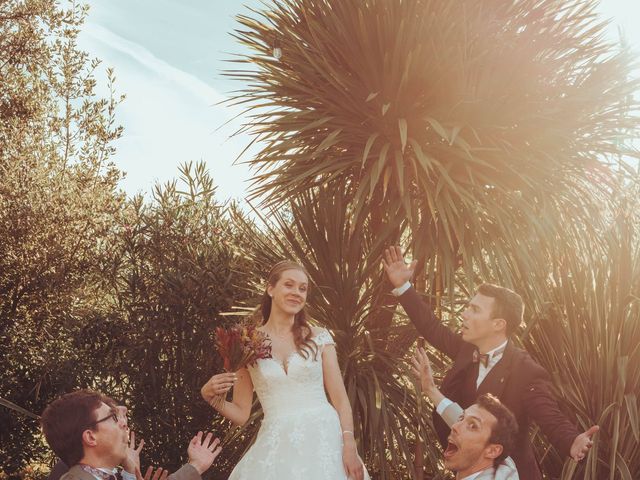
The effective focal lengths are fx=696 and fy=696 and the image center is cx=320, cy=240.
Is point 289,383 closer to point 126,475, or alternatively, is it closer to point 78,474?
point 126,475

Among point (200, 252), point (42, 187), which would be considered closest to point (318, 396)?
point (200, 252)

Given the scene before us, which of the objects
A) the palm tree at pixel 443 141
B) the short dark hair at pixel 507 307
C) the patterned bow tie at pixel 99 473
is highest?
the palm tree at pixel 443 141

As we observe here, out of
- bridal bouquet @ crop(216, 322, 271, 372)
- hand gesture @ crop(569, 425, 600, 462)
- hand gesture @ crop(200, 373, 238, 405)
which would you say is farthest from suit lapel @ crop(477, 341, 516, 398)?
hand gesture @ crop(200, 373, 238, 405)

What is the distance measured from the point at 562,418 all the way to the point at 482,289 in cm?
66

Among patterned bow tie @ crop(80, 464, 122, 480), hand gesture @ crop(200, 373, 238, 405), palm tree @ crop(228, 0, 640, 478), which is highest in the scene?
palm tree @ crop(228, 0, 640, 478)

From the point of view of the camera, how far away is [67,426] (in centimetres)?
224

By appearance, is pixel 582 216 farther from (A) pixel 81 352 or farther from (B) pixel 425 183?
(A) pixel 81 352

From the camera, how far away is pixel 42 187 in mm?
7691

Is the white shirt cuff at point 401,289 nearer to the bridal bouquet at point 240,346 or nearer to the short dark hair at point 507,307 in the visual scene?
the short dark hair at point 507,307

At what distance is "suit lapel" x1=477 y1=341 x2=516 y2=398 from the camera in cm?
311

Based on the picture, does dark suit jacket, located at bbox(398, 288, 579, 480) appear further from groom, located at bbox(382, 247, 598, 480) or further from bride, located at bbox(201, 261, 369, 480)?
bride, located at bbox(201, 261, 369, 480)

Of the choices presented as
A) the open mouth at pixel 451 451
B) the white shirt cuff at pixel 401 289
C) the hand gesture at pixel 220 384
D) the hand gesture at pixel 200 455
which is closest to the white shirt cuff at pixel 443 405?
the open mouth at pixel 451 451

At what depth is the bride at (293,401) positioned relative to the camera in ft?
10.2

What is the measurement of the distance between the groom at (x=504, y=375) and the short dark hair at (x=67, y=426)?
5.61 feet
